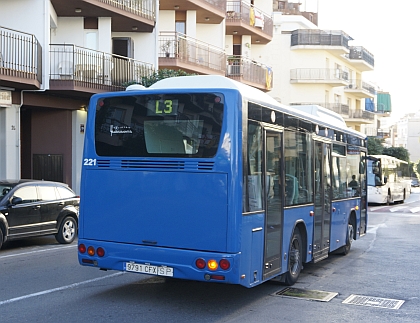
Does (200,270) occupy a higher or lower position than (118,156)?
lower

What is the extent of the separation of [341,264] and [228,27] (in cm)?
2717

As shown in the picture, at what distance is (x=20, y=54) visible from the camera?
21.0 m

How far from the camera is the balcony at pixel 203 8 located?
3241cm

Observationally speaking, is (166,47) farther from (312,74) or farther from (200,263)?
(312,74)

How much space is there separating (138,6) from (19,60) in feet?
24.7

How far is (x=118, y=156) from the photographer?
8.60 metres

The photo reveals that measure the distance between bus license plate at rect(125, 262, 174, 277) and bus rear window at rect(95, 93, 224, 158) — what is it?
141cm

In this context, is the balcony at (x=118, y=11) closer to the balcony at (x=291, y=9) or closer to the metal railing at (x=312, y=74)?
the metal railing at (x=312, y=74)

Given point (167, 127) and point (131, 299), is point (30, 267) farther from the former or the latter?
point (167, 127)

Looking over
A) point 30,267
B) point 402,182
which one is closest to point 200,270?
point 30,267

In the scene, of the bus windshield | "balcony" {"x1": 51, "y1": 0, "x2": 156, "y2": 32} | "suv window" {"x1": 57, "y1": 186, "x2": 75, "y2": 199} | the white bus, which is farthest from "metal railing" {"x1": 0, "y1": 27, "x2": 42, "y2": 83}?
the bus windshield

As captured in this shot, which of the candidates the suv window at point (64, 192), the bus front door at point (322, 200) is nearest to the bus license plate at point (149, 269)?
the bus front door at point (322, 200)

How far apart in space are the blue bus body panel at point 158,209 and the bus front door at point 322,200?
11.9 feet

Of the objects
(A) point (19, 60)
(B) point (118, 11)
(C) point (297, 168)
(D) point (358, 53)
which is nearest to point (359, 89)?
(D) point (358, 53)
